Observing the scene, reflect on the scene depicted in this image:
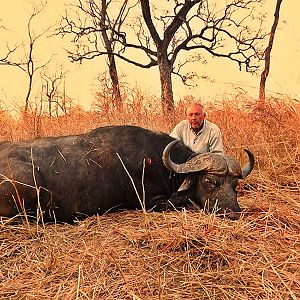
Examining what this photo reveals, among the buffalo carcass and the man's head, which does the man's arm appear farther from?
the buffalo carcass

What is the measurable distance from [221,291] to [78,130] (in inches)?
287

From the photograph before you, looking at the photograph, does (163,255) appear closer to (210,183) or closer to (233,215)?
(233,215)

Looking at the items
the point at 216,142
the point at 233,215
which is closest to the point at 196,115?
the point at 216,142

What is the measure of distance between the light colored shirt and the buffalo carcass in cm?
54

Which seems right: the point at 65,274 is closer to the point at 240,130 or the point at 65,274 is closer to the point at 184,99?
the point at 240,130

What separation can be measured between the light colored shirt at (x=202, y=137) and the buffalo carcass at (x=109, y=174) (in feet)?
1.76

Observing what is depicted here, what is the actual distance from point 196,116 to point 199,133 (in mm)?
232

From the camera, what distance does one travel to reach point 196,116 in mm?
5184

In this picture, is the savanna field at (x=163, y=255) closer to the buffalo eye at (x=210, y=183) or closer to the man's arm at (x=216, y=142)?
the buffalo eye at (x=210, y=183)

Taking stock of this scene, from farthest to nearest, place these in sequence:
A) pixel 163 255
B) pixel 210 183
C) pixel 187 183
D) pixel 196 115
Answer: pixel 196 115
pixel 187 183
pixel 210 183
pixel 163 255

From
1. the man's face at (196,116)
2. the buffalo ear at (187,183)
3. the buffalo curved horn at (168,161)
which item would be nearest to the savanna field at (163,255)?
the buffalo ear at (187,183)

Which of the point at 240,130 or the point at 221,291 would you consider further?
the point at 240,130

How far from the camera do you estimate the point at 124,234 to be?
3.46 meters

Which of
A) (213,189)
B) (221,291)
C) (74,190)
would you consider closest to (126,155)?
(74,190)
